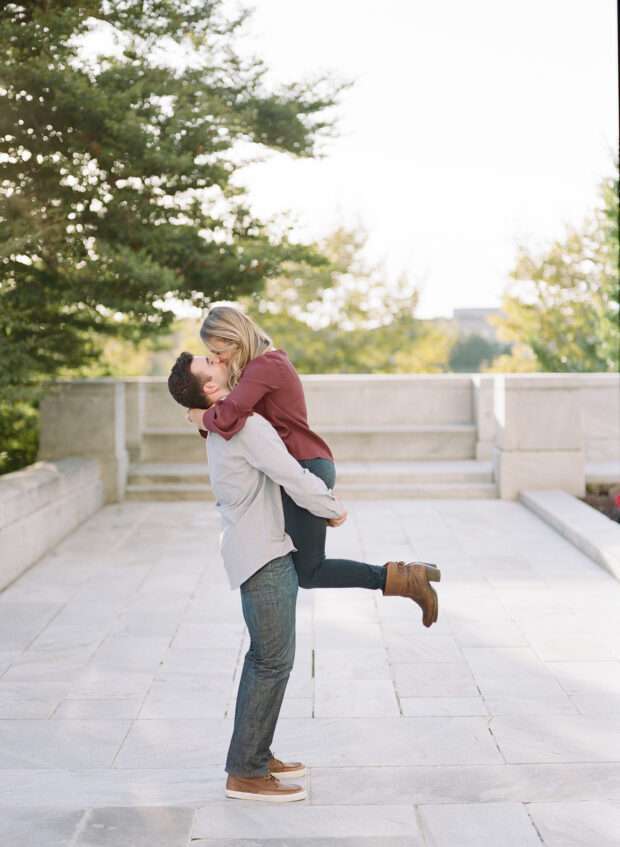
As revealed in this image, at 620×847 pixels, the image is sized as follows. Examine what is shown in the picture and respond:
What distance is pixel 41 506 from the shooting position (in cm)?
990

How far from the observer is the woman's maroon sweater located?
12.9 feet

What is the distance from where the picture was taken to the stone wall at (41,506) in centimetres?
875

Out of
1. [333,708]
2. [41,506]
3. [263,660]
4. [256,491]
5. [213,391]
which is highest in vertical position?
[213,391]

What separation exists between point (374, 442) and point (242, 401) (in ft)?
36.8

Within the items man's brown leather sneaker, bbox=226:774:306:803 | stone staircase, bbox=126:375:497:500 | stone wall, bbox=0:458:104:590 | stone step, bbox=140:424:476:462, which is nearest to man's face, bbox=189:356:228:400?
man's brown leather sneaker, bbox=226:774:306:803

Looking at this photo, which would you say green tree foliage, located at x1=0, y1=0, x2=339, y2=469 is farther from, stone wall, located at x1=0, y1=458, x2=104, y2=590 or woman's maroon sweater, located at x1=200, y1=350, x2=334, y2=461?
woman's maroon sweater, located at x1=200, y1=350, x2=334, y2=461

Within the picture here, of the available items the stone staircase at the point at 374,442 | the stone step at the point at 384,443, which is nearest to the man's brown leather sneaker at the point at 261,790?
the stone staircase at the point at 374,442

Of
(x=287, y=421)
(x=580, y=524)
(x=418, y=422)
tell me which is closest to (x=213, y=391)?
(x=287, y=421)

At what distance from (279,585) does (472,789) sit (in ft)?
3.65

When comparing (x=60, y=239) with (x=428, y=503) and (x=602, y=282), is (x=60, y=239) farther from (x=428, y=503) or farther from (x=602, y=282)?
(x=602, y=282)

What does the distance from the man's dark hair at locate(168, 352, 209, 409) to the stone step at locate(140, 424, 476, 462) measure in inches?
429

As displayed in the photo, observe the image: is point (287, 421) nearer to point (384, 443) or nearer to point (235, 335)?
point (235, 335)

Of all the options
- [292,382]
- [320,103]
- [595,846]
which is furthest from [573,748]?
[320,103]

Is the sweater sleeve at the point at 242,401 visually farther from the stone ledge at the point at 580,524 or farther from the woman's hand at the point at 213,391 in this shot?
the stone ledge at the point at 580,524
